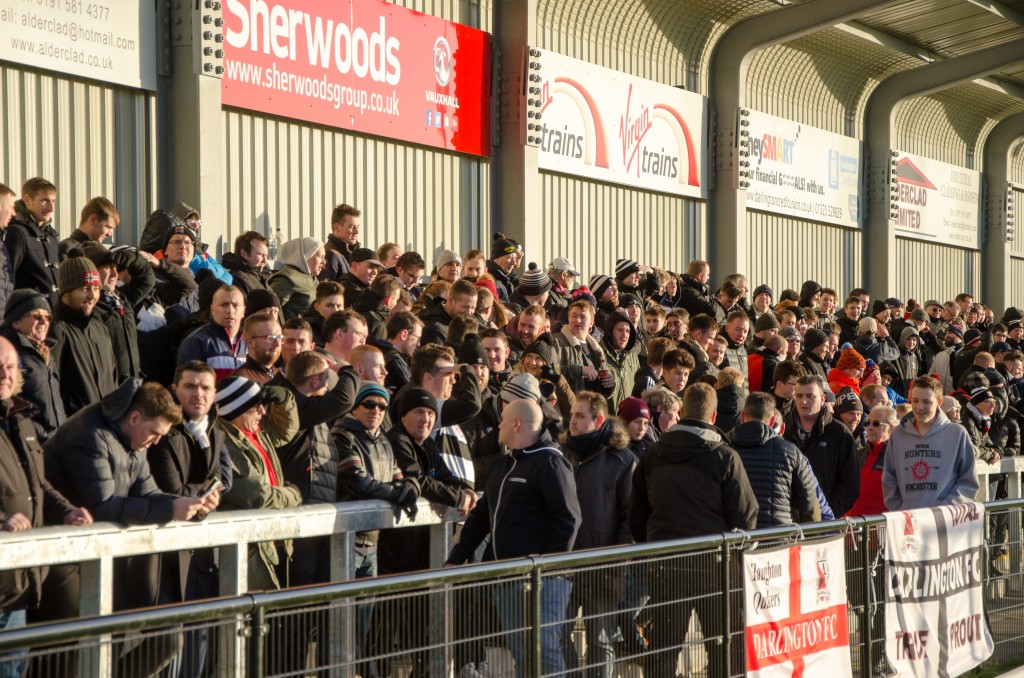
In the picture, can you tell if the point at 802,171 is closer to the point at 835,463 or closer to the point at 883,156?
the point at 883,156

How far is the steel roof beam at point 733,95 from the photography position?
2036 cm

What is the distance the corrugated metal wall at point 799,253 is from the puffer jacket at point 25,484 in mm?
17734

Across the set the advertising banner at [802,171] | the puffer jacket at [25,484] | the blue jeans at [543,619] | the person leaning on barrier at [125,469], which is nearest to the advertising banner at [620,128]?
the advertising banner at [802,171]

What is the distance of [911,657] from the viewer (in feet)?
22.5

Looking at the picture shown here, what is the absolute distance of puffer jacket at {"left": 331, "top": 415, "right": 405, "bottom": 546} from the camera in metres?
5.80

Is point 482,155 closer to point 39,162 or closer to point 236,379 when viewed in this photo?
point 39,162

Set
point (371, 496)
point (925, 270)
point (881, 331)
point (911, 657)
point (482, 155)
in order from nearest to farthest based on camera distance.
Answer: point (371, 496)
point (911, 657)
point (881, 331)
point (482, 155)
point (925, 270)

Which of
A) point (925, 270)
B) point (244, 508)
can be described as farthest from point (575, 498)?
point (925, 270)

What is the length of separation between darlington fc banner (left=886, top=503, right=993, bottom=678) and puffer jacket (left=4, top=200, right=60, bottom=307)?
4903 mm

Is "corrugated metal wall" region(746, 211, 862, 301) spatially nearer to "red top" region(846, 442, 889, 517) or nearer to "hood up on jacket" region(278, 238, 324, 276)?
"red top" region(846, 442, 889, 517)

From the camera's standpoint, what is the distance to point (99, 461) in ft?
16.2

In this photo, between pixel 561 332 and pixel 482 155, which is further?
pixel 482 155

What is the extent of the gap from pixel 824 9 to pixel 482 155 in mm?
6466

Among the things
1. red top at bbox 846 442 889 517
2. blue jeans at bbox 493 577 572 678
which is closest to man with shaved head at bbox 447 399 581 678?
blue jeans at bbox 493 577 572 678
